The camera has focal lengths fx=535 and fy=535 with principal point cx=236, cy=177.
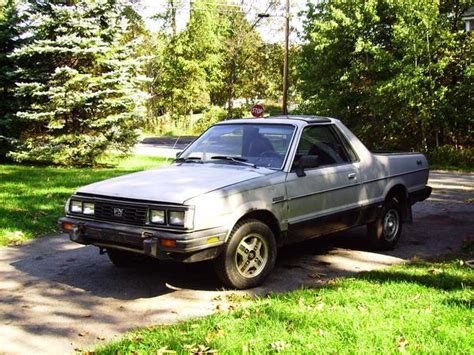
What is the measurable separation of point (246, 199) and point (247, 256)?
22.4 inches

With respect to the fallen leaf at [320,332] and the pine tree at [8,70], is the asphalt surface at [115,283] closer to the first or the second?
the fallen leaf at [320,332]

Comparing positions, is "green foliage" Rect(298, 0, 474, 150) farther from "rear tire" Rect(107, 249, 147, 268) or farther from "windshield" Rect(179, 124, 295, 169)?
"rear tire" Rect(107, 249, 147, 268)

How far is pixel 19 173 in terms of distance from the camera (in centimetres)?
1490

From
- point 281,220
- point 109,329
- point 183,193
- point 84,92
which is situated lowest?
point 109,329

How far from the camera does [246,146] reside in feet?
19.8

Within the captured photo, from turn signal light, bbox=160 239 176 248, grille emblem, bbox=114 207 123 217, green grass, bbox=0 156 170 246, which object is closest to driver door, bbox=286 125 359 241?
turn signal light, bbox=160 239 176 248

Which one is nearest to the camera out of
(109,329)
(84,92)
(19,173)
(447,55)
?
(109,329)

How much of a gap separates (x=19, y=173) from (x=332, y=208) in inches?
447

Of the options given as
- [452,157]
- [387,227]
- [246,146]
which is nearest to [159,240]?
[246,146]

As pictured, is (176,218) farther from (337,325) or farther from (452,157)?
(452,157)

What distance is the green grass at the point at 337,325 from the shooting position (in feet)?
12.1

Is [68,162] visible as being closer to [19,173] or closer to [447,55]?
[19,173]

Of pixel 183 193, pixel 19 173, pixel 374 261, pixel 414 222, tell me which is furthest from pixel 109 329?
pixel 19 173

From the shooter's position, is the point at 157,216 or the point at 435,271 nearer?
the point at 157,216
